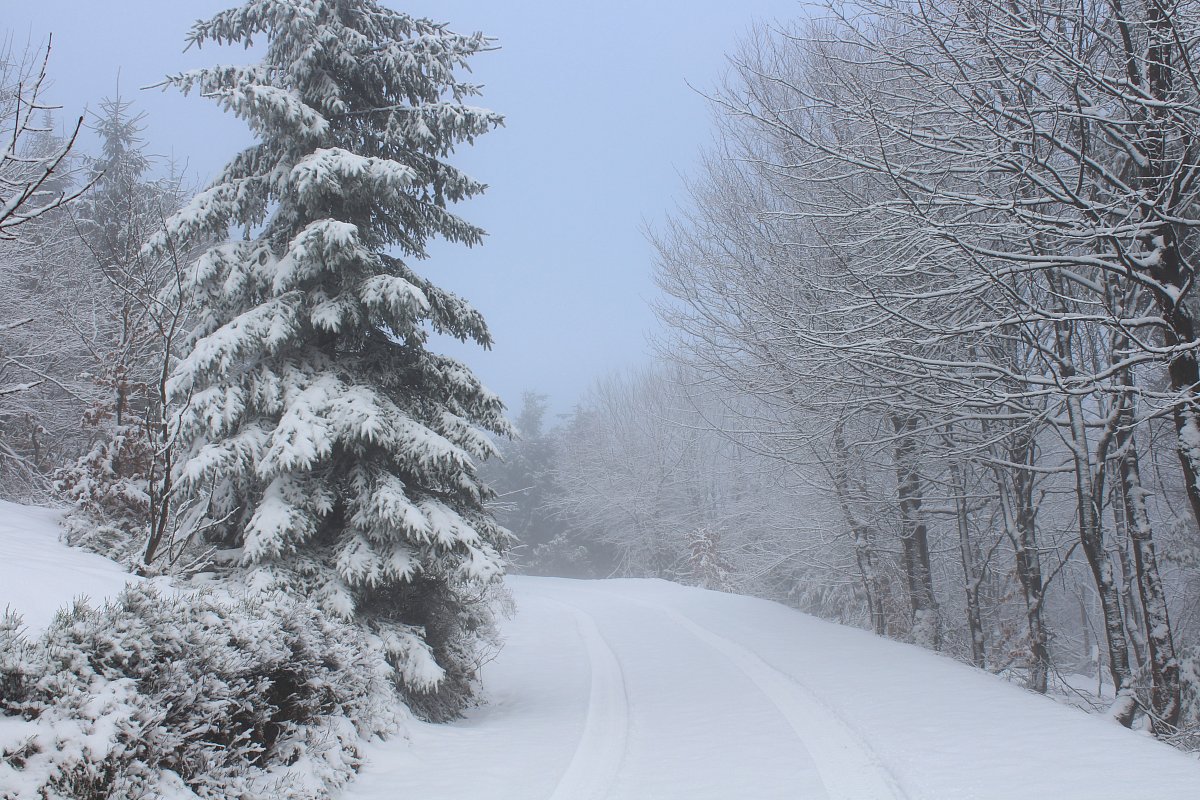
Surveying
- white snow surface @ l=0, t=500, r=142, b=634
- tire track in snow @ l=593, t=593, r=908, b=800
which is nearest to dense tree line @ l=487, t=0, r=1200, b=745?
tire track in snow @ l=593, t=593, r=908, b=800

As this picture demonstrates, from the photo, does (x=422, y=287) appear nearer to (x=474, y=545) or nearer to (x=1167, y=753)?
(x=474, y=545)

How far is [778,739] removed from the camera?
6684 mm

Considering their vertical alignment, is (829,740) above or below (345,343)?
below

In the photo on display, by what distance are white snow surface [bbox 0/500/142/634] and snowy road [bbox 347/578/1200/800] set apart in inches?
95.1

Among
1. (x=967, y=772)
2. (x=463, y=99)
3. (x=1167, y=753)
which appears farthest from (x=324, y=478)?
(x=1167, y=753)

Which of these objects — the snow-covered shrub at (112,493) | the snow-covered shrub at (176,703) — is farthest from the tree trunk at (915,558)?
the snow-covered shrub at (112,493)

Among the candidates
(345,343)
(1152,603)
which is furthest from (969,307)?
(345,343)

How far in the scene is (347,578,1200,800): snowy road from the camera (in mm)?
5160

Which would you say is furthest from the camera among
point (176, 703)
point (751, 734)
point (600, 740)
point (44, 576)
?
point (600, 740)

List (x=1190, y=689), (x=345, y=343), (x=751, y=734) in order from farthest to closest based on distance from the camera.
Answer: (x=345, y=343), (x=1190, y=689), (x=751, y=734)

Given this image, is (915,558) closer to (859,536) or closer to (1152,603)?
(859,536)

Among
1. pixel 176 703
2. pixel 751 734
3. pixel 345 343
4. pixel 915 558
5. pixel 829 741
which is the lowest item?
pixel 751 734

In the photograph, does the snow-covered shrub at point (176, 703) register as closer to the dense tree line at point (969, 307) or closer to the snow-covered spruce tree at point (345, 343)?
the snow-covered spruce tree at point (345, 343)

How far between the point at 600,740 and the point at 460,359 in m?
5.30
